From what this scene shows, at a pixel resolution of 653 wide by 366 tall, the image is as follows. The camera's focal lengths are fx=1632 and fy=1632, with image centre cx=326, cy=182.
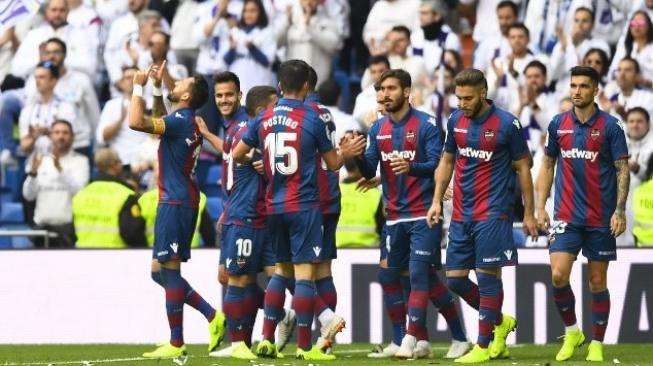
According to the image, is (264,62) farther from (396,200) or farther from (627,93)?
(396,200)

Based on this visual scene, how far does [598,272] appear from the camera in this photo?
1306 centimetres

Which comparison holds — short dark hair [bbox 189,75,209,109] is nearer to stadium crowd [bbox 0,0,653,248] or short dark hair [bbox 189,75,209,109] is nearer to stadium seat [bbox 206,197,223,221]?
stadium crowd [bbox 0,0,653,248]

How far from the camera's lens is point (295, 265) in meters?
12.8

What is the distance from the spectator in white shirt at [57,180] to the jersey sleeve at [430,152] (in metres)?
6.51

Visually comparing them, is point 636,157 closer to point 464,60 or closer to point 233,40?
point 464,60

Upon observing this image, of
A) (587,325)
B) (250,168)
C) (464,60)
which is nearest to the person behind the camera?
(250,168)

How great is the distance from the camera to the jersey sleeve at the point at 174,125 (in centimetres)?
1339

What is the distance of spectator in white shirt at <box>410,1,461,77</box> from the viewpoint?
63.7ft

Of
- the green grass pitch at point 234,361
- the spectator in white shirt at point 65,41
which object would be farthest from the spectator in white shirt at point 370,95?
the green grass pitch at point 234,361

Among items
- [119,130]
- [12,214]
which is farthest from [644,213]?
[12,214]

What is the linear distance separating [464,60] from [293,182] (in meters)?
8.51

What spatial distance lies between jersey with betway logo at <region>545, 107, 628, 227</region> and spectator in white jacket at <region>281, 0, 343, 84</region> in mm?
7337

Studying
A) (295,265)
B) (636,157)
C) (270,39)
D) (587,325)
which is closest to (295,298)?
(295,265)

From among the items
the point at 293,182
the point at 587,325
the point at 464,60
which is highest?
the point at 464,60
